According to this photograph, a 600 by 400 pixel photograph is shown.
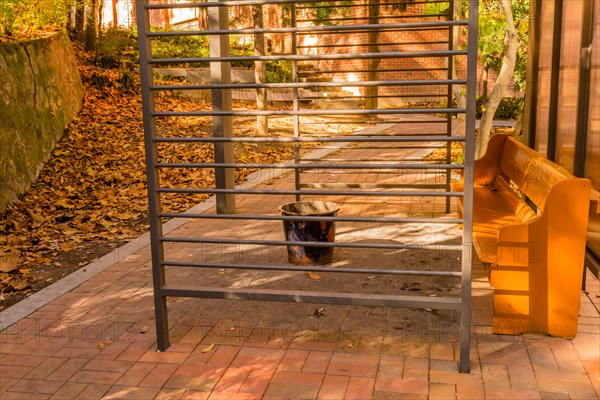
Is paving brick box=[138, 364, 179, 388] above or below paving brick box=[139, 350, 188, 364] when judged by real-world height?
below

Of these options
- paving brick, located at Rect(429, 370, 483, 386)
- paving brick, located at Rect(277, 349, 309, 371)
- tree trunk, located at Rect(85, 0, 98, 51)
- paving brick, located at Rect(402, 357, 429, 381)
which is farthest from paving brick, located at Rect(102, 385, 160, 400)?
tree trunk, located at Rect(85, 0, 98, 51)

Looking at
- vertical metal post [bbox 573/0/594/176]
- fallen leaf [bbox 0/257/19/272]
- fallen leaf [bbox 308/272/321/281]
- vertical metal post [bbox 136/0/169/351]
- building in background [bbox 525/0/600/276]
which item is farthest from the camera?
fallen leaf [bbox 0/257/19/272]

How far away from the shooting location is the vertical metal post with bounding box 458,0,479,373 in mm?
3715

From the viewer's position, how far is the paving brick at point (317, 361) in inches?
164

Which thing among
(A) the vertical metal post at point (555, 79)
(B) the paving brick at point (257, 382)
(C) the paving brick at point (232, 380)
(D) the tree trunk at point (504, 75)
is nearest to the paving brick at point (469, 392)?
(B) the paving brick at point (257, 382)

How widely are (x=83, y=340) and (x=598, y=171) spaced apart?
13.4 feet

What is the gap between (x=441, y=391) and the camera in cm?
384

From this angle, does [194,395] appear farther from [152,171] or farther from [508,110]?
[508,110]

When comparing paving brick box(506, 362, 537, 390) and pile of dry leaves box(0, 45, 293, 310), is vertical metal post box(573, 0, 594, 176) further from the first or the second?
pile of dry leaves box(0, 45, 293, 310)

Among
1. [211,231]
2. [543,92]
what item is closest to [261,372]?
[211,231]

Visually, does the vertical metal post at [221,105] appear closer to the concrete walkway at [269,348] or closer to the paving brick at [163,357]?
the concrete walkway at [269,348]

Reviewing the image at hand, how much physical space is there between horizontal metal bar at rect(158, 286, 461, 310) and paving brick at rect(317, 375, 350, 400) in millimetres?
481

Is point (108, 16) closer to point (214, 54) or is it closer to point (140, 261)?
point (214, 54)

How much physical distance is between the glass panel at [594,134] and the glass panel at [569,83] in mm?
271
